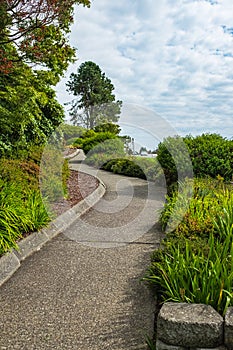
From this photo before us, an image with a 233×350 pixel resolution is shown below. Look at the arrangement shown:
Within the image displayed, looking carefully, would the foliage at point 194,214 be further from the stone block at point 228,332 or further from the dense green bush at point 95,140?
the dense green bush at point 95,140

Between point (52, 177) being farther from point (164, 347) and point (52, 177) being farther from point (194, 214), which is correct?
point (164, 347)

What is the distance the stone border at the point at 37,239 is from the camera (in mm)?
4646

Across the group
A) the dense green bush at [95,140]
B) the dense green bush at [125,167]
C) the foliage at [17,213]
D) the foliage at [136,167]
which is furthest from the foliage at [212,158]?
the dense green bush at [95,140]

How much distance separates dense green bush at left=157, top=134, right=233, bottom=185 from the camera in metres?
9.51

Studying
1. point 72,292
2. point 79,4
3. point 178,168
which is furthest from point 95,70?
point 72,292

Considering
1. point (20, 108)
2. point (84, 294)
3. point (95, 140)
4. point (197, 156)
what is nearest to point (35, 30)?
point (20, 108)

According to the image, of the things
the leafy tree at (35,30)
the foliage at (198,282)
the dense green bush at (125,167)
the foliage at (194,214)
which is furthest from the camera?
the dense green bush at (125,167)

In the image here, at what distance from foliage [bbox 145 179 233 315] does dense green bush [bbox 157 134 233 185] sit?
3.66 m

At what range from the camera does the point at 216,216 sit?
5.55m

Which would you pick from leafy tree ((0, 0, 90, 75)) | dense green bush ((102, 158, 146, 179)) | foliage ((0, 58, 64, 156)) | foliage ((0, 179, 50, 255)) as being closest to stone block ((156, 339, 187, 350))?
foliage ((0, 179, 50, 255))

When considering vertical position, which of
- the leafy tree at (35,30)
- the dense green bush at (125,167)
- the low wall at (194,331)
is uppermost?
the leafy tree at (35,30)

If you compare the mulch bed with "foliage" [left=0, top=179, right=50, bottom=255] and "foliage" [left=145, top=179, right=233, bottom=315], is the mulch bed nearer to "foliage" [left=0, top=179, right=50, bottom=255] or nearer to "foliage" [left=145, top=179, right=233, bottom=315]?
"foliage" [left=0, top=179, right=50, bottom=255]

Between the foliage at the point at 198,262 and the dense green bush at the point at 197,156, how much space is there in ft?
A: 12.0

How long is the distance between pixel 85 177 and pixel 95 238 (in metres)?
6.00
